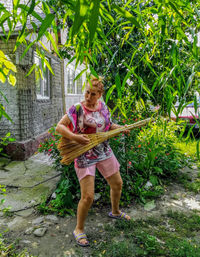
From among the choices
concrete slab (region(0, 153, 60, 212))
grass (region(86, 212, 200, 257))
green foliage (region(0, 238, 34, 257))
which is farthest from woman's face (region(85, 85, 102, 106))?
concrete slab (region(0, 153, 60, 212))

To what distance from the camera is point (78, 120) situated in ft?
7.98

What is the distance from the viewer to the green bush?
3344 mm

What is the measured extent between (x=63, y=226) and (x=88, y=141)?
130cm

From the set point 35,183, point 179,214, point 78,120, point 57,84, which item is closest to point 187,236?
point 179,214

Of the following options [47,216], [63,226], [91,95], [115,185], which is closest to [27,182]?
[47,216]

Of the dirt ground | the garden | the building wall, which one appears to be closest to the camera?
the garden

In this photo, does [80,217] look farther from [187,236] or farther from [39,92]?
[39,92]

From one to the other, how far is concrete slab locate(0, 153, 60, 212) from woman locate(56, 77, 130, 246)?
50.2 inches

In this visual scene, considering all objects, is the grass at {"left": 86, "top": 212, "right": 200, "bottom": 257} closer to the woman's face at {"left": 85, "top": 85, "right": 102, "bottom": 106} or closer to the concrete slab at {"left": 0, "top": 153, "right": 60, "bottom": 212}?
the concrete slab at {"left": 0, "top": 153, "right": 60, "bottom": 212}

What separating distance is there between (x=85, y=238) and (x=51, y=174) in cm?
246

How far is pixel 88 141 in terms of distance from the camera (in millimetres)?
2307

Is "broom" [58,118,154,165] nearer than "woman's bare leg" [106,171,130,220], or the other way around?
"broom" [58,118,154,165]

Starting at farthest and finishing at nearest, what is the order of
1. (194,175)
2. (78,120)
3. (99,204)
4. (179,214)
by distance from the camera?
(194,175) < (99,204) < (179,214) < (78,120)

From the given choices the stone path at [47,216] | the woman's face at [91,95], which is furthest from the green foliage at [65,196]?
the woman's face at [91,95]
